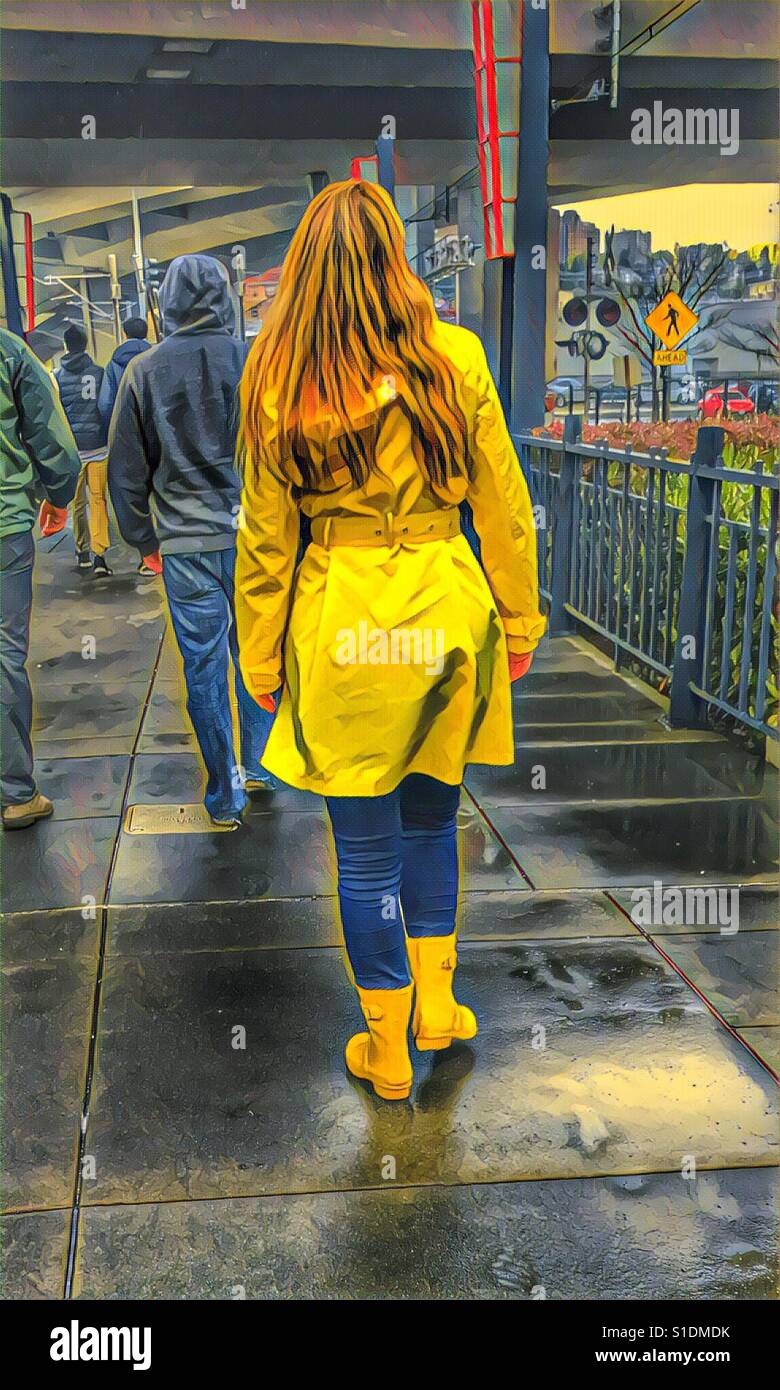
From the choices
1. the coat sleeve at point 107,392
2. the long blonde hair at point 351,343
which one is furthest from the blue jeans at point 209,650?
the coat sleeve at point 107,392

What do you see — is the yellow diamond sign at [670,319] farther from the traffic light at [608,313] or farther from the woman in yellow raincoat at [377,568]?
the woman in yellow raincoat at [377,568]

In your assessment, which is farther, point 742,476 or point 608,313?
point 608,313

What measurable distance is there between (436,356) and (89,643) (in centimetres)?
567

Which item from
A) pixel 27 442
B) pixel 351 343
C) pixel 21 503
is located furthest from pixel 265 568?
pixel 27 442

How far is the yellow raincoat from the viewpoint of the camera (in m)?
2.65

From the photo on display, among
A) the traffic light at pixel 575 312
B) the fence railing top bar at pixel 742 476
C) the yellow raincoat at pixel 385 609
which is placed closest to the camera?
the yellow raincoat at pixel 385 609

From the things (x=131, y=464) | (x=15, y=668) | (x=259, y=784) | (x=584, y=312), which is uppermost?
(x=584, y=312)

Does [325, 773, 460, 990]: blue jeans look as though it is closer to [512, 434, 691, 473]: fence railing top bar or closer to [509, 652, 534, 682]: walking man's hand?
[509, 652, 534, 682]: walking man's hand

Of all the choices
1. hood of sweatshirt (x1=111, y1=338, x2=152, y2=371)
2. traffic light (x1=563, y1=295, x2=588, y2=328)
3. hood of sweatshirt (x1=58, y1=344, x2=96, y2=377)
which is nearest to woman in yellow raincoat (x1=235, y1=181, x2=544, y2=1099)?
hood of sweatshirt (x1=111, y1=338, x2=152, y2=371)

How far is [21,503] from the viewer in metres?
4.54

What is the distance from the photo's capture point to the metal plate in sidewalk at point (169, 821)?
466 centimetres

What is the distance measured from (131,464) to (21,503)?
1.59 feet

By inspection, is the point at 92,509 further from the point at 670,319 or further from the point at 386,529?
the point at 386,529
